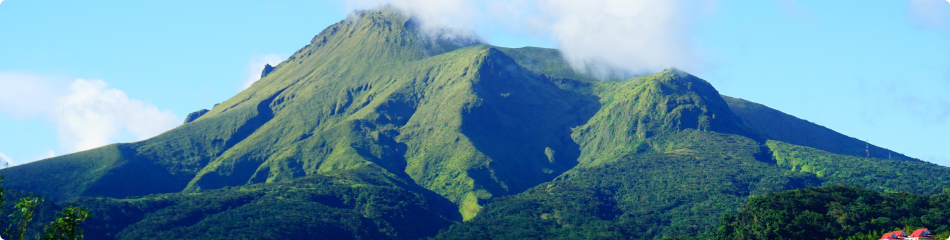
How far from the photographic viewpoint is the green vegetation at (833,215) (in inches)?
4988

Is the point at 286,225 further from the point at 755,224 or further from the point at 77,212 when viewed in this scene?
the point at 77,212

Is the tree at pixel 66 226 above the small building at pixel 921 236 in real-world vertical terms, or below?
below

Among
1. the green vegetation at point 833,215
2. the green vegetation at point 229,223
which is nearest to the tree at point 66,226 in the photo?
the green vegetation at point 833,215

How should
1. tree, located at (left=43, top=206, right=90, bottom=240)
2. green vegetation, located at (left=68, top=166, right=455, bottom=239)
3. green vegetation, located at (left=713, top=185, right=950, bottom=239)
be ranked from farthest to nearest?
green vegetation, located at (left=68, top=166, right=455, bottom=239)
green vegetation, located at (left=713, top=185, right=950, bottom=239)
tree, located at (left=43, top=206, right=90, bottom=240)

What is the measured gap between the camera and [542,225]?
194500 millimetres

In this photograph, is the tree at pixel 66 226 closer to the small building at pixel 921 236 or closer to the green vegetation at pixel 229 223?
the small building at pixel 921 236

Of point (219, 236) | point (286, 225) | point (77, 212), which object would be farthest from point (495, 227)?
point (77, 212)

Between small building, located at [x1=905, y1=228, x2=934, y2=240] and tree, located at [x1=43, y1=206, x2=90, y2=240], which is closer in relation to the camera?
tree, located at [x1=43, y1=206, x2=90, y2=240]

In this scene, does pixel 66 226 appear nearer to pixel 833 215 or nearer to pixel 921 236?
pixel 921 236

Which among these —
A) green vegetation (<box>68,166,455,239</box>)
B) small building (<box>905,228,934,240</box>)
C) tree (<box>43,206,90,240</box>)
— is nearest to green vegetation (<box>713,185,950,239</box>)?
small building (<box>905,228,934,240</box>)

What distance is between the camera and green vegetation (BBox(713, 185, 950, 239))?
127 metres

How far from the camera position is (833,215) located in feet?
436

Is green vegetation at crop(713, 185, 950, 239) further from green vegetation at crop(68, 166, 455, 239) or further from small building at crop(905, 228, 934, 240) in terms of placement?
green vegetation at crop(68, 166, 455, 239)

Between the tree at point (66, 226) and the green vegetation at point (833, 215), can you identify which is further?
the green vegetation at point (833, 215)
